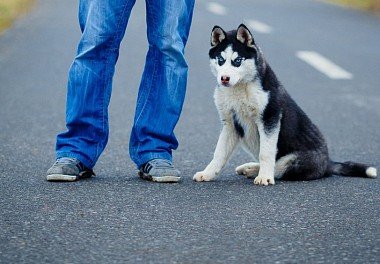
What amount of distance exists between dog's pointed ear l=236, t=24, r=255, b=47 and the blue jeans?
0.33m

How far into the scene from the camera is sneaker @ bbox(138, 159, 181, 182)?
5766 millimetres

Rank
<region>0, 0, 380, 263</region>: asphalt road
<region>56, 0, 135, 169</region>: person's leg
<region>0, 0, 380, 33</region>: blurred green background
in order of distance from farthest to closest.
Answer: <region>0, 0, 380, 33</region>: blurred green background, <region>56, 0, 135, 169</region>: person's leg, <region>0, 0, 380, 263</region>: asphalt road

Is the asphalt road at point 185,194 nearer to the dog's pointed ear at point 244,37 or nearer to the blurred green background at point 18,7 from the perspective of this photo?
the dog's pointed ear at point 244,37

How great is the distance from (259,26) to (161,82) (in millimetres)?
9572

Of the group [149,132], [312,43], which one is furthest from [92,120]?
[312,43]

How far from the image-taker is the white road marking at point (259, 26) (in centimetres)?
1480

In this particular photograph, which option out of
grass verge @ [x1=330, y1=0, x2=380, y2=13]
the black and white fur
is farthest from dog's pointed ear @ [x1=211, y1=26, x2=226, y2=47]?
grass verge @ [x1=330, y1=0, x2=380, y2=13]

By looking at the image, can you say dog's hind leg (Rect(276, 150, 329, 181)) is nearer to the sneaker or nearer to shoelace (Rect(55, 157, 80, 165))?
the sneaker

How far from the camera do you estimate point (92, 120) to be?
582cm

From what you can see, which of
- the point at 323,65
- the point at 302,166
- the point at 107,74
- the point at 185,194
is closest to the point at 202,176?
the point at 185,194

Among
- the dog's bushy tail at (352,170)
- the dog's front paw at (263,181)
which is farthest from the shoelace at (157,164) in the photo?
the dog's bushy tail at (352,170)

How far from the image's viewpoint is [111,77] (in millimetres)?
5820

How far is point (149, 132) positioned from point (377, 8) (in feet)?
41.4

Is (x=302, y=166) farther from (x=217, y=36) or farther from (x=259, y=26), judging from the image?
(x=259, y=26)
